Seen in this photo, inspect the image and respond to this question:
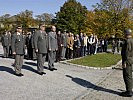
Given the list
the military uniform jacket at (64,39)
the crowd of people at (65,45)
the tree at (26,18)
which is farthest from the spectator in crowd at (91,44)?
the tree at (26,18)

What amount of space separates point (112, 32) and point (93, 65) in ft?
52.3

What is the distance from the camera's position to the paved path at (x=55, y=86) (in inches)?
352

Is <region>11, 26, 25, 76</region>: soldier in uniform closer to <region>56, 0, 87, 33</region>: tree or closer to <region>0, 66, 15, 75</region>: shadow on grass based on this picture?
<region>0, 66, 15, 75</region>: shadow on grass

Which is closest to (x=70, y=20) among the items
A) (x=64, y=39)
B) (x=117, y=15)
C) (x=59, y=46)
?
(x=117, y=15)

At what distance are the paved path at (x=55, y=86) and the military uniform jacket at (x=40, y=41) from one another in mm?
1111

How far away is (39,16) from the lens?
97.5 meters

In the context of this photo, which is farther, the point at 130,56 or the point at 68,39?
the point at 68,39

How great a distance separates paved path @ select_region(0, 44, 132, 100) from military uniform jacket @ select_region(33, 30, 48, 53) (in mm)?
1111

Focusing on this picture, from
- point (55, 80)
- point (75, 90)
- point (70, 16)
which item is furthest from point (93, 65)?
point (70, 16)

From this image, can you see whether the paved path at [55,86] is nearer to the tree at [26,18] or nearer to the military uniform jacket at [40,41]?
the military uniform jacket at [40,41]

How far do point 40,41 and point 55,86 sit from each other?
8.01ft

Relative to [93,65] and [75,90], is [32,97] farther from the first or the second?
[93,65]

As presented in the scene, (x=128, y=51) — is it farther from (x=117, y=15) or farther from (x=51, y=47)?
(x=117, y=15)

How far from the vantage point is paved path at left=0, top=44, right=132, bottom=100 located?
8938 mm
